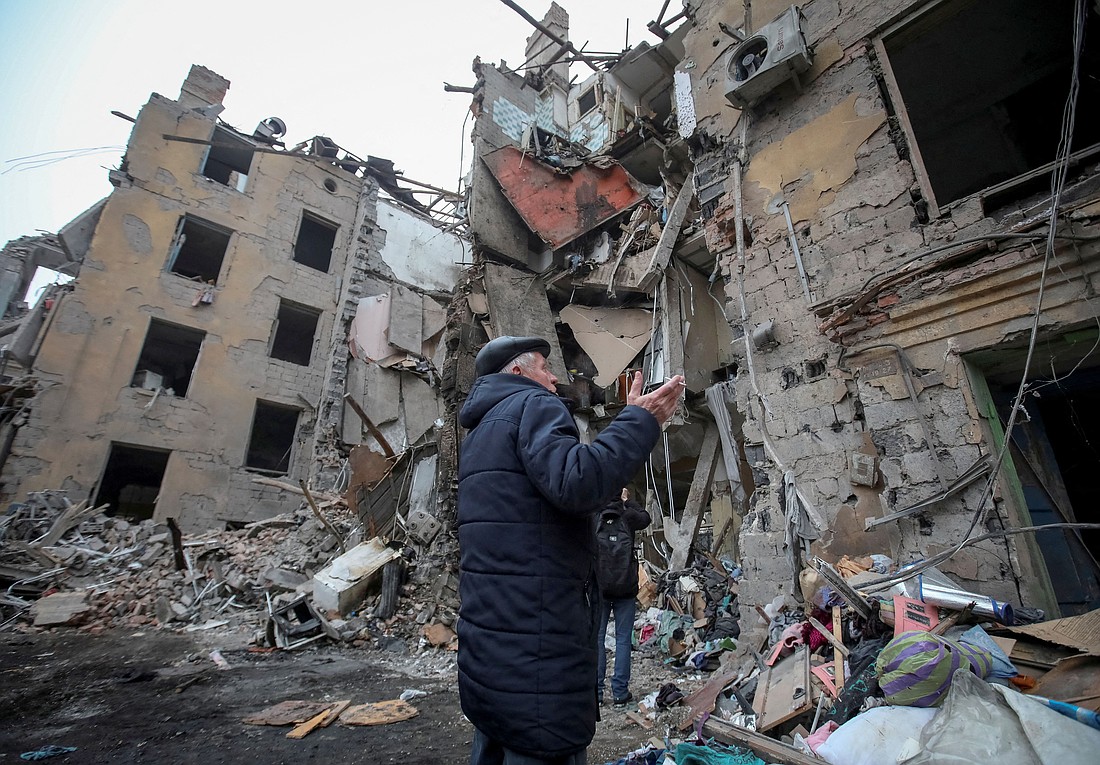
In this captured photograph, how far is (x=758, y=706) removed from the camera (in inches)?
119

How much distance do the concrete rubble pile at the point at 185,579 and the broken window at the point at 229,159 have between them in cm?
851

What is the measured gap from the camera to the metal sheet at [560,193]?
9.80 m

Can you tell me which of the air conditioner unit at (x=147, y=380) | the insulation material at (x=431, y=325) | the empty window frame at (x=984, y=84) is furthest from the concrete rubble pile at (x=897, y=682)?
the air conditioner unit at (x=147, y=380)

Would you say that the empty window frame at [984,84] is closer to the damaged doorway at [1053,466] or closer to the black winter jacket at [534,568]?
the damaged doorway at [1053,466]

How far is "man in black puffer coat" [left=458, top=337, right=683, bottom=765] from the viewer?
1.26 meters

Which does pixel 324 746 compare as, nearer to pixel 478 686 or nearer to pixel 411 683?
pixel 411 683

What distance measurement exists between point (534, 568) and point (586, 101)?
16781 millimetres

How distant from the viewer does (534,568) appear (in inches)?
53.9

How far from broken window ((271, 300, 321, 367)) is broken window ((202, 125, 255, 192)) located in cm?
348

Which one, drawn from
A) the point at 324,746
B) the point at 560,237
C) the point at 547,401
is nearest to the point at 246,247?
the point at 560,237

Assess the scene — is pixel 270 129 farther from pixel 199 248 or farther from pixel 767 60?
pixel 767 60

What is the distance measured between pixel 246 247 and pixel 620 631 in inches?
515

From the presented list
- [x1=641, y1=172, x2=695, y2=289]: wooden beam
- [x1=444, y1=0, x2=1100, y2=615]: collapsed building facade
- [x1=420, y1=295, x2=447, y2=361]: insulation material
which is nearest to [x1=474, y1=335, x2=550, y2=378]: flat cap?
[x1=444, y1=0, x2=1100, y2=615]: collapsed building facade

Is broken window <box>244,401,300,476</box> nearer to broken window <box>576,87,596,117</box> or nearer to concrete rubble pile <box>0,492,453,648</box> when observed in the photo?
concrete rubble pile <box>0,492,453,648</box>
